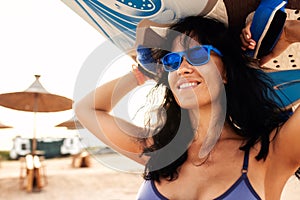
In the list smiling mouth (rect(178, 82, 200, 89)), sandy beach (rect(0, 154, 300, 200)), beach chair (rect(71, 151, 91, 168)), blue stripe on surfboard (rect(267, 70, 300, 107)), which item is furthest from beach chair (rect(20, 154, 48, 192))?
smiling mouth (rect(178, 82, 200, 89))

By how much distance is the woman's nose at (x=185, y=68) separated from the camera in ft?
3.51

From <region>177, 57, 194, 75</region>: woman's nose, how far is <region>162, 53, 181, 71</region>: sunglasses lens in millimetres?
11

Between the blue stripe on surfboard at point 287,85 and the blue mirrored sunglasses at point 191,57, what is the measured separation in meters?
0.27

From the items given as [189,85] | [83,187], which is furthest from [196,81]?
[83,187]

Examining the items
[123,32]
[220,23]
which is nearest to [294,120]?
[220,23]

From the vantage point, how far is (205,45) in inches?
43.7

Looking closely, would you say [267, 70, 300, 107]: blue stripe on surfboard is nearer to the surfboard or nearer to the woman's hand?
the surfboard

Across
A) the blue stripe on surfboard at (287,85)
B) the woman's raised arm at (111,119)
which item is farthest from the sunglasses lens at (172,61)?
the blue stripe on surfboard at (287,85)

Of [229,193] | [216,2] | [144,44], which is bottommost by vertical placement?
[229,193]

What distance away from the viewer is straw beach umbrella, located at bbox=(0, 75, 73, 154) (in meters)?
6.43

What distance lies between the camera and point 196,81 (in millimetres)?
1060

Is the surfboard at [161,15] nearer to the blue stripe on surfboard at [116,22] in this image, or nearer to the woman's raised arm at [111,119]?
the blue stripe on surfboard at [116,22]

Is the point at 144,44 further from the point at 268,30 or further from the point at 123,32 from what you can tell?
the point at 268,30

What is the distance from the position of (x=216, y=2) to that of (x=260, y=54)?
185 mm
